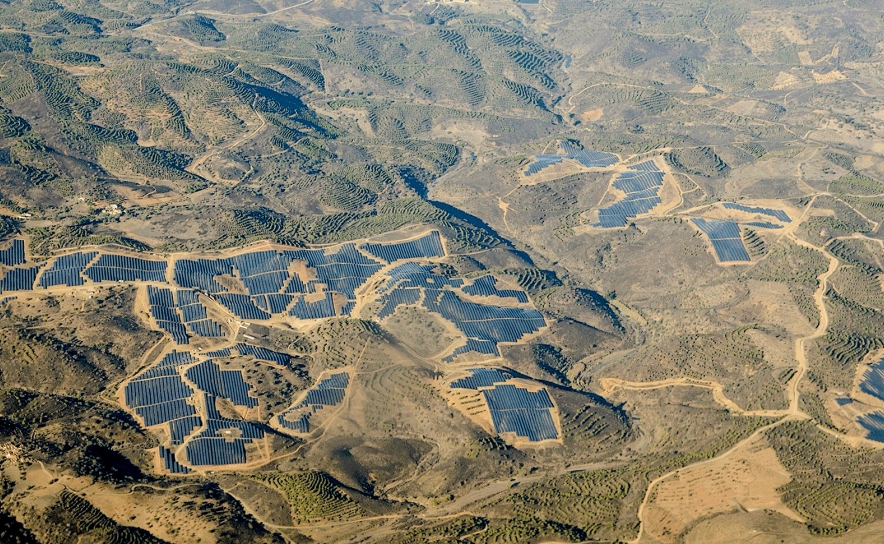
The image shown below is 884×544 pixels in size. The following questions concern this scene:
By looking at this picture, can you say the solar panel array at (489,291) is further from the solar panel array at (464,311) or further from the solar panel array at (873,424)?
the solar panel array at (873,424)

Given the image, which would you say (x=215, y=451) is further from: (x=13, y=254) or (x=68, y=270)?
(x=13, y=254)

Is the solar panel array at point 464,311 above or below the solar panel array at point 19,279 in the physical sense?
below

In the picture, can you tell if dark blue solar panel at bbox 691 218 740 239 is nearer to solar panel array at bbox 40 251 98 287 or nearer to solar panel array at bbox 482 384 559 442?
solar panel array at bbox 482 384 559 442

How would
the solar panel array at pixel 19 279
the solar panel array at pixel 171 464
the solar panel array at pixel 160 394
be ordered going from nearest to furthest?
the solar panel array at pixel 171 464, the solar panel array at pixel 160 394, the solar panel array at pixel 19 279

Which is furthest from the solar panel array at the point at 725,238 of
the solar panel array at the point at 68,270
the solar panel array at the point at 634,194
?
the solar panel array at the point at 68,270

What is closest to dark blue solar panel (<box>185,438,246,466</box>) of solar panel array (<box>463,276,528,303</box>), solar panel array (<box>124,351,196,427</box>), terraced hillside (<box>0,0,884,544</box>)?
terraced hillside (<box>0,0,884,544</box>)

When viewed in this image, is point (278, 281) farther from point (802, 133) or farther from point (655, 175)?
point (802, 133)
